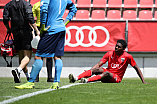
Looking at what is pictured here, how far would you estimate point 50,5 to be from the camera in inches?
205

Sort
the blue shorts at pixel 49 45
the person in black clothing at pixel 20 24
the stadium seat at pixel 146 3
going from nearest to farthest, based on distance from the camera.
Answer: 1. the blue shorts at pixel 49 45
2. the person in black clothing at pixel 20 24
3. the stadium seat at pixel 146 3

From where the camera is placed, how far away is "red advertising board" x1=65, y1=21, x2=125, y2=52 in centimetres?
1094

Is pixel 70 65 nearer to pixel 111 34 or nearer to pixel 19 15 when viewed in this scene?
pixel 111 34

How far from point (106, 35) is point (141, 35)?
105 centimetres

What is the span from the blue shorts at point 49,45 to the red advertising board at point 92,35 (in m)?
5.68

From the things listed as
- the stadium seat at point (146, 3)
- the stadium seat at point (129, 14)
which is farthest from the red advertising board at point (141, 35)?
the stadium seat at point (146, 3)

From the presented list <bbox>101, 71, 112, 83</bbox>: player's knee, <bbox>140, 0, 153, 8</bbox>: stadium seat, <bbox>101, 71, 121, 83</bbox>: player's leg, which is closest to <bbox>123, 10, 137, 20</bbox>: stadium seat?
<bbox>140, 0, 153, 8</bbox>: stadium seat

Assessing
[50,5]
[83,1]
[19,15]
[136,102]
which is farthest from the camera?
[83,1]

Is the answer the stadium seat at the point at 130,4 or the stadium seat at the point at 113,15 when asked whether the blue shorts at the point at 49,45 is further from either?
the stadium seat at the point at 130,4

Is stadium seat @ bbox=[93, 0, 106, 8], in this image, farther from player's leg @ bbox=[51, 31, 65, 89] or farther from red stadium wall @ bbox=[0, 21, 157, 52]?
player's leg @ bbox=[51, 31, 65, 89]

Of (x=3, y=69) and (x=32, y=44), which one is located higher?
(x=32, y=44)

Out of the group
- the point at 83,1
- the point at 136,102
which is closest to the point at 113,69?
the point at 136,102

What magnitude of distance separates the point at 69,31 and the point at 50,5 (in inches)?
226

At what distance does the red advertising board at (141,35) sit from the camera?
36.1 ft
